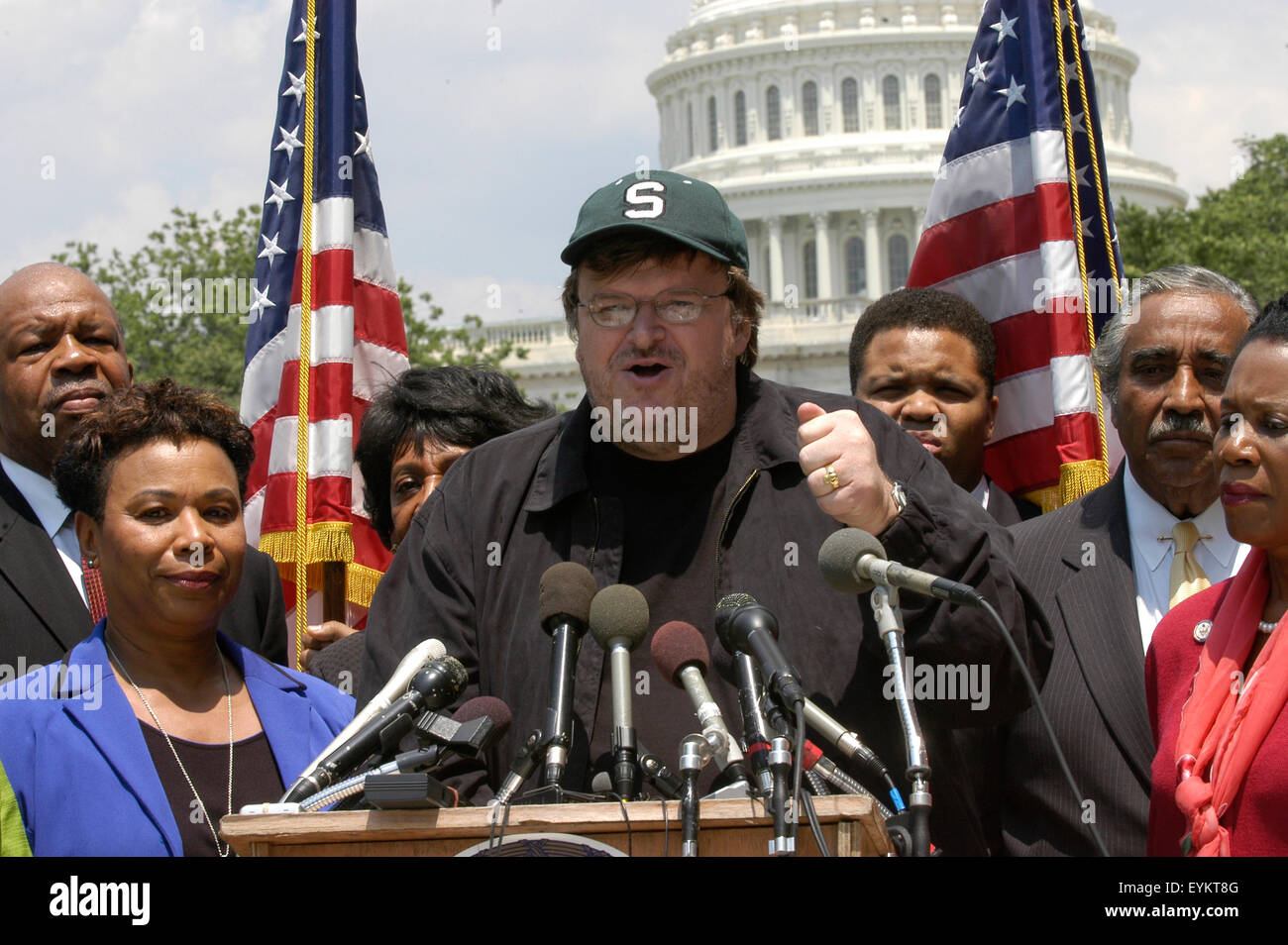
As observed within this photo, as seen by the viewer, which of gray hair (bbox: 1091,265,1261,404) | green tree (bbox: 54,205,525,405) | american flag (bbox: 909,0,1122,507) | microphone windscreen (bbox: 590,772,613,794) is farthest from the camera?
green tree (bbox: 54,205,525,405)

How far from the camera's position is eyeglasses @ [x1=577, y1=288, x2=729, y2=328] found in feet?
11.8

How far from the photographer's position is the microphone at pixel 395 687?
278cm

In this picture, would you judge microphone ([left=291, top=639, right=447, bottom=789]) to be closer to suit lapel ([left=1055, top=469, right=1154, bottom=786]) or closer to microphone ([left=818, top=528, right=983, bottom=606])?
microphone ([left=818, top=528, right=983, bottom=606])

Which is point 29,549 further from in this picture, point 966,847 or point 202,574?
point 966,847

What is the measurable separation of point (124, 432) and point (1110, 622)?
2.40 meters

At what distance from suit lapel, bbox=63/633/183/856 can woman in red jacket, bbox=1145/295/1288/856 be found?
2.01 metres

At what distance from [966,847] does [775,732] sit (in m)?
1.10

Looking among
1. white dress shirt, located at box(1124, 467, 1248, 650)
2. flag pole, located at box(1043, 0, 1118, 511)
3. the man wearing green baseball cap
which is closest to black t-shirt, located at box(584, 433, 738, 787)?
the man wearing green baseball cap

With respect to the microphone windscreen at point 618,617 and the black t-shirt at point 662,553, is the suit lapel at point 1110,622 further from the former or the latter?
the microphone windscreen at point 618,617

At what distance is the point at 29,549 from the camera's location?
4.58m

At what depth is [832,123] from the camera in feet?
287

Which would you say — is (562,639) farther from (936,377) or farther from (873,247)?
(873,247)

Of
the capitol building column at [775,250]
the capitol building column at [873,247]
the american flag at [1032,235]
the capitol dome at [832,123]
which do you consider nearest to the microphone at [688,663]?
the american flag at [1032,235]

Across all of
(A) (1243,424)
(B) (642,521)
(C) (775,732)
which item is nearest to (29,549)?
(B) (642,521)
